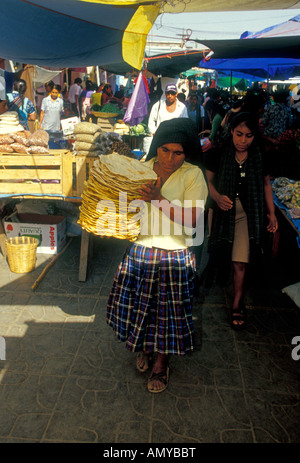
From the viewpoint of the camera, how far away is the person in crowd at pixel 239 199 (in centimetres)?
329

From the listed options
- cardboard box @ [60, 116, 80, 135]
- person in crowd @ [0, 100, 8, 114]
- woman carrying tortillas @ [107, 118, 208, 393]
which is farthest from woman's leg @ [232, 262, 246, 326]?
person in crowd @ [0, 100, 8, 114]

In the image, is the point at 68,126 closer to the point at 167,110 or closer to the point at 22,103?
the point at 167,110

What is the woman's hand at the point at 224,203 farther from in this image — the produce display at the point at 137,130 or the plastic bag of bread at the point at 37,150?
the produce display at the point at 137,130

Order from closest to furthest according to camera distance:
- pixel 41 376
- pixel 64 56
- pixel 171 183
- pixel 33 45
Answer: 1. pixel 171 183
2. pixel 41 376
3. pixel 33 45
4. pixel 64 56

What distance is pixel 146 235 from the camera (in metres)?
2.52

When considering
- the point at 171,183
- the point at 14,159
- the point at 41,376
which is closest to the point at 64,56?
the point at 14,159

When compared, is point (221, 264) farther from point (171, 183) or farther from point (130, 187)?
point (130, 187)

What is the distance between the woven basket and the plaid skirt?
2108 mm

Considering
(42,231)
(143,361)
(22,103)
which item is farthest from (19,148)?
(22,103)

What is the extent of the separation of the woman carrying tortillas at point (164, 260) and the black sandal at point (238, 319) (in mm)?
1051

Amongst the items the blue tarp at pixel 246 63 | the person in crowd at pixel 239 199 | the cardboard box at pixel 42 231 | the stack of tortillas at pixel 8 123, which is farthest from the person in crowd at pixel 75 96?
the person in crowd at pixel 239 199

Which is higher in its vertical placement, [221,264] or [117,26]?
[117,26]

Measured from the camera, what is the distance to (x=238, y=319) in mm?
3646
